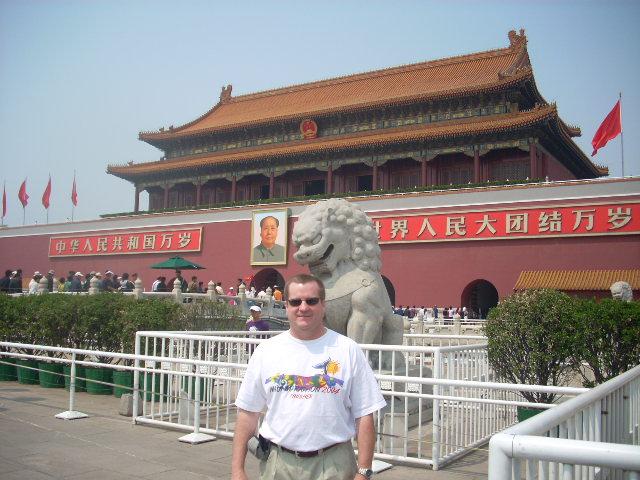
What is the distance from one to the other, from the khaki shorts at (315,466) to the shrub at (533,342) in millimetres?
4076

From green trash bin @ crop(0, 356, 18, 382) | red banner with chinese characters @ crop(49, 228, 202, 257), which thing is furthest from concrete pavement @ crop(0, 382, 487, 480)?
red banner with chinese characters @ crop(49, 228, 202, 257)

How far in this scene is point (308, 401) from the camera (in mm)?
2205

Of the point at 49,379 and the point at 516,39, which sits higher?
the point at 516,39

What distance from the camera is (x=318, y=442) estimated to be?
2182mm

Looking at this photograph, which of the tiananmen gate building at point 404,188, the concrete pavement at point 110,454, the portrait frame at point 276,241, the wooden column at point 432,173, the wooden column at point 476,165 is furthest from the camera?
the wooden column at point 432,173

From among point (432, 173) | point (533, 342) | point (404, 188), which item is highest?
point (432, 173)

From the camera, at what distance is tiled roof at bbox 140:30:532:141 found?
2311 cm

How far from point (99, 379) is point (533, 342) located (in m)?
4.96

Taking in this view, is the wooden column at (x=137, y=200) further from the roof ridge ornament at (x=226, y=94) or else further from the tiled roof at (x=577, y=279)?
the tiled roof at (x=577, y=279)

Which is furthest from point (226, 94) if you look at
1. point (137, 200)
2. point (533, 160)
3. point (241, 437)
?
point (241, 437)

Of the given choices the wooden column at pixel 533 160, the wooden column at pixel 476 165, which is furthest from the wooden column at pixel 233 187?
the wooden column at pixel 533 160

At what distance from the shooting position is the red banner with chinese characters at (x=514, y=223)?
17.1 m

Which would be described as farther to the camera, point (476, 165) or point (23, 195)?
point (23, 195)

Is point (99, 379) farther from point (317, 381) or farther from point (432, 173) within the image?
point (432, 173)
